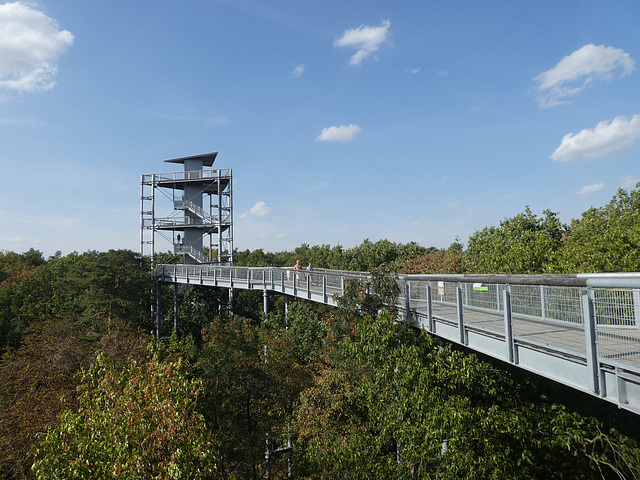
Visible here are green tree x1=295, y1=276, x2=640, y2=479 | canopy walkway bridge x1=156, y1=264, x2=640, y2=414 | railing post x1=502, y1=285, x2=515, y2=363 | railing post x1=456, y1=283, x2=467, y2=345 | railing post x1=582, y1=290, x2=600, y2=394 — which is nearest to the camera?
canopy walkway bridge x1=156, y1=264, x2=640, y2=414

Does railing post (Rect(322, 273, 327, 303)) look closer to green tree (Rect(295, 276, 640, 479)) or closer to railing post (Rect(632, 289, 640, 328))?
green tree (Rect(295, 276, 640, 479))

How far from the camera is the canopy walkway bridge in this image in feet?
15.6

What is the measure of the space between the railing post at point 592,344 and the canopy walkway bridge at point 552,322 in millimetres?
10

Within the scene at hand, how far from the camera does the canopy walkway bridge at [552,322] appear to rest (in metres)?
4.77

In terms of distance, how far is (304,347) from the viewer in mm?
23562

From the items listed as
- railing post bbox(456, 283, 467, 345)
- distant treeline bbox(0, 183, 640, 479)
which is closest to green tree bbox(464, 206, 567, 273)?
distant treeline bbox(0, 183, 640, 479)

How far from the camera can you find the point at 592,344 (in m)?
4.98

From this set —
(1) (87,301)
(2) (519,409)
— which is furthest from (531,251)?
(1) (87,301)

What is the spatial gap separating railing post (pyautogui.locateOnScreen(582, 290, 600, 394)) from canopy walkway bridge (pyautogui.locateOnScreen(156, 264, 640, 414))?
1cm

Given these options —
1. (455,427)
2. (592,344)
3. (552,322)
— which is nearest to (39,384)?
(455,427)

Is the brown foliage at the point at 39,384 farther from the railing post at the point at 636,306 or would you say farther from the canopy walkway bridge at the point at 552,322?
the railing post at the point at 636,306

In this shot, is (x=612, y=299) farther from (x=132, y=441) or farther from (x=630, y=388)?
(x=132, y=441)

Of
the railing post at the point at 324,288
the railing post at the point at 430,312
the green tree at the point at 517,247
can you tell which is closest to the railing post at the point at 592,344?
the railing post at the point at 430,312

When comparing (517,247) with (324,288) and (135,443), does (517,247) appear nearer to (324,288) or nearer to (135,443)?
(324,288)
